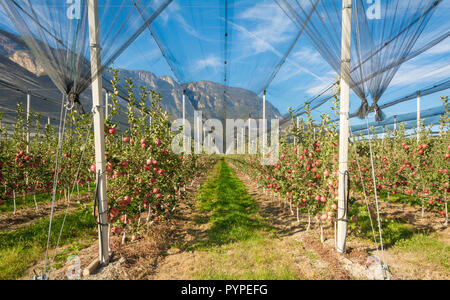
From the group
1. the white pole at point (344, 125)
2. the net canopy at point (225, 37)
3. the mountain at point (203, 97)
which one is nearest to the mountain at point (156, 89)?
the mountain at point (203, 97)

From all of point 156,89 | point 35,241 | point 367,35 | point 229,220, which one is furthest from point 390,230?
point 156,89

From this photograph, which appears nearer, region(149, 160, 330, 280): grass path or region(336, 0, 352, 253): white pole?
region(149, 160, 330, 280): grass path

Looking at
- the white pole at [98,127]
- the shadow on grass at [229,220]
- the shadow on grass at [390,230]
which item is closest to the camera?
the white pole at [98,127]

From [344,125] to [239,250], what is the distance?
3.03 metres

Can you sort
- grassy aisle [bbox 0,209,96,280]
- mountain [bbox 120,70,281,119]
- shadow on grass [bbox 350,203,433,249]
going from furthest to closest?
1. mountain [bbox 120,70,281,119]
2. shadow on grass [bbox 350,203,433,249]
3. grassy aisle [bbox 0,209,96,280]

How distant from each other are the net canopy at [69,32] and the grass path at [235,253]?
A: 3172 millimetres

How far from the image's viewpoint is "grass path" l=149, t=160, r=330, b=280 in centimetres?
321

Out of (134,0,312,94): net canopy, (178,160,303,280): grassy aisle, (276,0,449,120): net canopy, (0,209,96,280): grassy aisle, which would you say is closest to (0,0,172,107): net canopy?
(134,0,312,94): net canopy

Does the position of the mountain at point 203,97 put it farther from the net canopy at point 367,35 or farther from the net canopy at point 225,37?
the net canopy at point 367,35

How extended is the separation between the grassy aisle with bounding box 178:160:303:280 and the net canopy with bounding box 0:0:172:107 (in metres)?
3.40

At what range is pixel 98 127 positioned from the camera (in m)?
3.10

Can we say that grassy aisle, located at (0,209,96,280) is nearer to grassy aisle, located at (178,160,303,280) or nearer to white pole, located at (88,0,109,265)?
white pole, located at (88,0,109,265)

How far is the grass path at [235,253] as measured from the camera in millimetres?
3215
